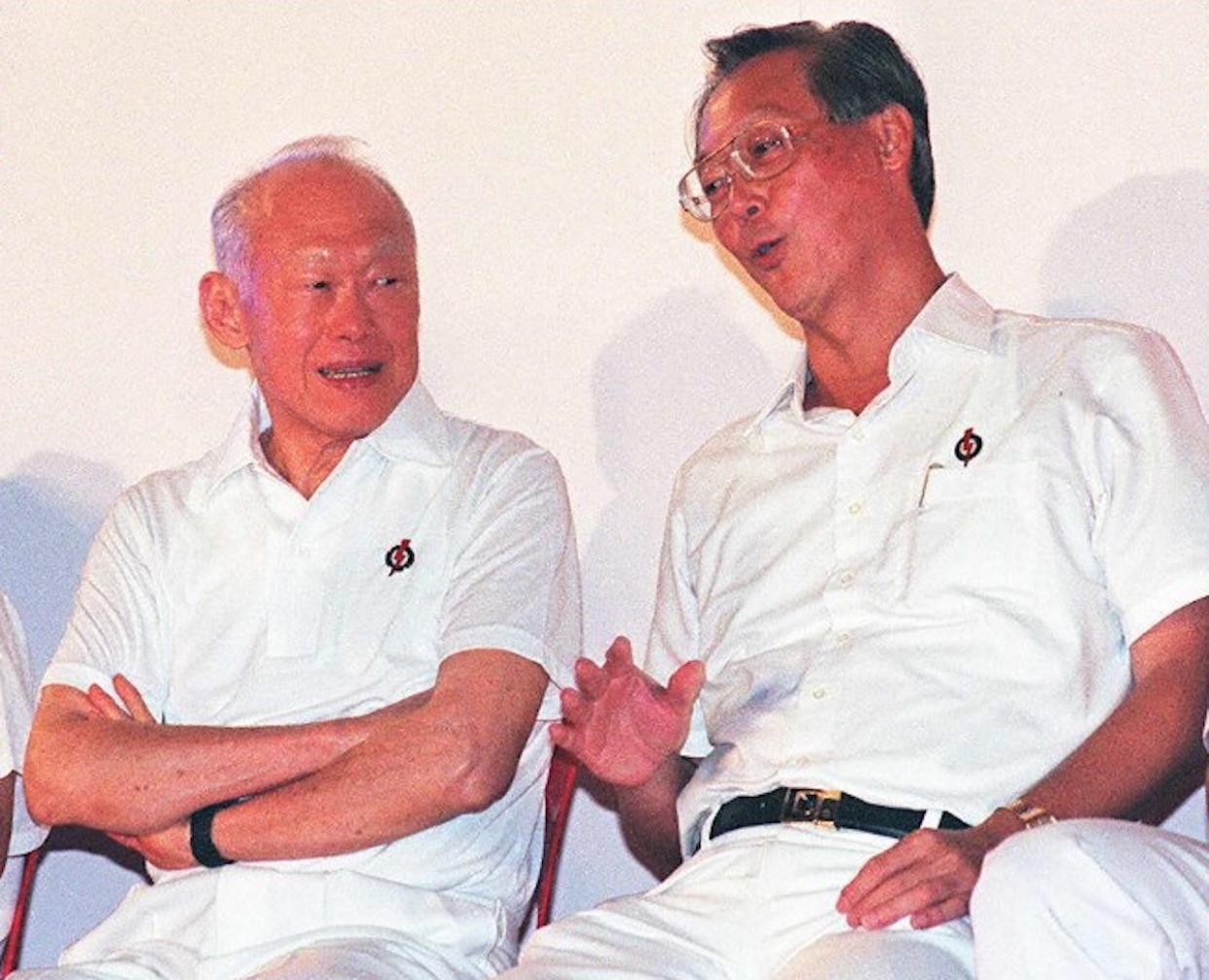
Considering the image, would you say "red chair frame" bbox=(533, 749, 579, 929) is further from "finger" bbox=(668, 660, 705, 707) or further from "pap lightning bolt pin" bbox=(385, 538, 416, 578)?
"finger" bbox=(668, 660, 705, 707)

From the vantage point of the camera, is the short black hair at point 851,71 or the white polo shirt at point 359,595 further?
the short black hair at point 851,71

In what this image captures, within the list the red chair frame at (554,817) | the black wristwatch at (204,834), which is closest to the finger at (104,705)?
the black wristwatch at (204,834)

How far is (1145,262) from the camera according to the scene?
151 inches

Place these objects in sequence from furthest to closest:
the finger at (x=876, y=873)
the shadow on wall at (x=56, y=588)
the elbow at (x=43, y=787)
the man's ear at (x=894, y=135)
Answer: the shadow on wall at (x=56, y=588), the man's ear at (x=894, y=135), the elbow at (x=43, y=787), the finger at (x=876, y=873)

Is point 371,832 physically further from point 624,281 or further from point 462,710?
point 624,281

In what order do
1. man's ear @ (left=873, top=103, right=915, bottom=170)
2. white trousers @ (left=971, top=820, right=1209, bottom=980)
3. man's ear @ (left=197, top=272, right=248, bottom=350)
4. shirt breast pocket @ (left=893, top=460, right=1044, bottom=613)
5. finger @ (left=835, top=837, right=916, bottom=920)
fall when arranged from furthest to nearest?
man's ear @ (left=197, top=272, right=248, bottom=350)
man's ear @ (left=873, top=103, right=915, bottom=170)
shirt breast pocket @ (left=893, top=460, right=1044, bottom=613)
finger @ (left=835, top=837, right=916, bottom=920)
white trousers @ (left=971, top=820, right=1209, bottom=980)

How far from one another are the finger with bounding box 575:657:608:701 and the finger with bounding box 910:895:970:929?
560 mm

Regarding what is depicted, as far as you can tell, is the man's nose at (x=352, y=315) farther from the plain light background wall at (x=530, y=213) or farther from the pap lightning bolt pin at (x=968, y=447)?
the pap lightning bolt pin at (x=968, y=447)

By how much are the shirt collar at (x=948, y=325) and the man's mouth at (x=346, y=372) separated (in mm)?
655

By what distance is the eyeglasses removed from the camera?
3574 mm

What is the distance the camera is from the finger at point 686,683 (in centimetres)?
309

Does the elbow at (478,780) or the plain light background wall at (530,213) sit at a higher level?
the plain light background wall at (530,213)

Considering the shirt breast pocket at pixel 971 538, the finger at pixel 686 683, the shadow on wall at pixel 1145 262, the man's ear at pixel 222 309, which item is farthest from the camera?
the man's ear at pixel 222 309

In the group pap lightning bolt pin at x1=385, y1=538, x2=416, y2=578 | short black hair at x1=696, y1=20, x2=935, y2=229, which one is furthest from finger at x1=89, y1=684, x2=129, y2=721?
short black hair at x1=696, y1=20, x2=935, y2=229
